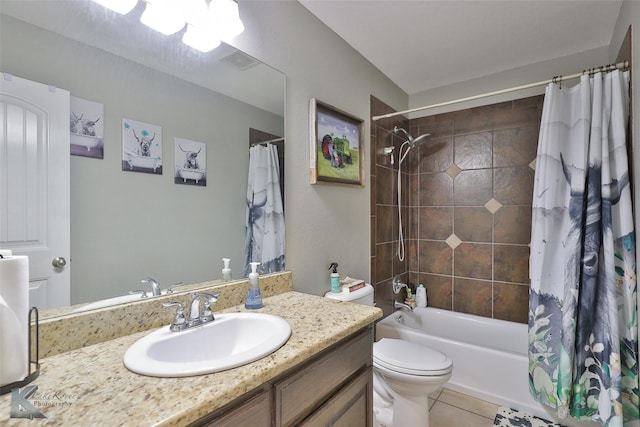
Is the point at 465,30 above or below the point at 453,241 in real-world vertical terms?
above

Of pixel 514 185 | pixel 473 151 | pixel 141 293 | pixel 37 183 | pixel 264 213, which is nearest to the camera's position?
pixel 37 183

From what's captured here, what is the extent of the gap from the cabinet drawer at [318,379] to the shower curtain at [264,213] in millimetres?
583

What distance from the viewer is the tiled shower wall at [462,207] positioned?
2.35m

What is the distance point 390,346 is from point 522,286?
131 cm

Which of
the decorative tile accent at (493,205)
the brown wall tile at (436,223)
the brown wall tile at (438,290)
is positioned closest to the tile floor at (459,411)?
the brown wall tile at (438,290)

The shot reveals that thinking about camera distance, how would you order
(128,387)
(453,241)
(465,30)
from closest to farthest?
1. (128,387)
2. (465,30)
3. (453,241)

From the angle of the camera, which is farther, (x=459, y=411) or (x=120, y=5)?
(x=459, y=411)

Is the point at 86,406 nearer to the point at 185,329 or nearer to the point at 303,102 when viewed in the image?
the point at 185,329

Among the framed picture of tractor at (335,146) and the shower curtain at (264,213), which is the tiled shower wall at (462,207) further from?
the shower curtain at (264,213)

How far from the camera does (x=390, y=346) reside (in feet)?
5.96

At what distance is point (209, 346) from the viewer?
3.30ft

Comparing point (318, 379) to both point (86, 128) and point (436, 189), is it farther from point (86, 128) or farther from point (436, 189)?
point (436, 189)

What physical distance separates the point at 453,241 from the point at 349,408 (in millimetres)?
1992

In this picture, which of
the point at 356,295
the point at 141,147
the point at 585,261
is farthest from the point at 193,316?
the point at 585,261
